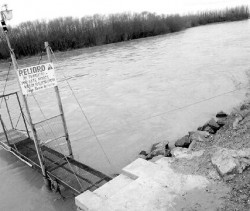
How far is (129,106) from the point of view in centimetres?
1302

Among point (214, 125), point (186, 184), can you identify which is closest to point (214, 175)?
point (186, 184)

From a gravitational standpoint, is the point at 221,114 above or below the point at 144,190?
below

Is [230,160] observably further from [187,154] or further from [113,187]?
Answer: [113,187]

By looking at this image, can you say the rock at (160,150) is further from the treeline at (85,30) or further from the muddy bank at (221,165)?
the treeline at (85,30)

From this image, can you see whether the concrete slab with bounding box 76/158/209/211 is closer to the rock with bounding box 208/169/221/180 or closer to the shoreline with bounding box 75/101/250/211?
the shoreline with bounding box 75/101/250/211

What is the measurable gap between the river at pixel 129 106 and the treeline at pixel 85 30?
16615 millimetres

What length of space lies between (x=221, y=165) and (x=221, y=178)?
0.26 meters

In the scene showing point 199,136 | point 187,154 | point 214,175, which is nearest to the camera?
A: point 214,175

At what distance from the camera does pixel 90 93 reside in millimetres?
16234

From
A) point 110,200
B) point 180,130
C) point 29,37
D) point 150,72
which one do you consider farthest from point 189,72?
point 29,37

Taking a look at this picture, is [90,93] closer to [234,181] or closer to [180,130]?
[180,130]

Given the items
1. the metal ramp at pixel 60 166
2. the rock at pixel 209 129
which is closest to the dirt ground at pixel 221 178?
the rock at pixel 209 129

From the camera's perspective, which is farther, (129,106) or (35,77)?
(129,106)

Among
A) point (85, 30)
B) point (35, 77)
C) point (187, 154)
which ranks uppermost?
point (85, 30)
